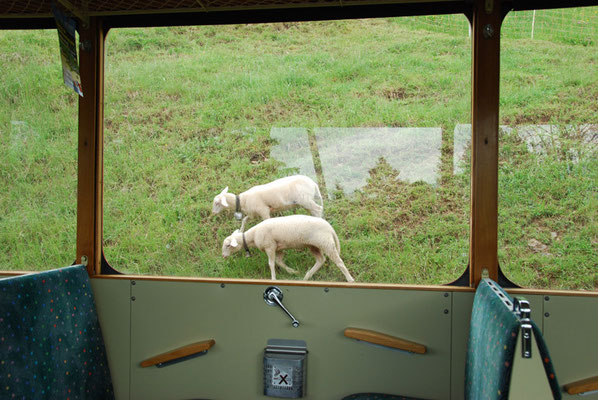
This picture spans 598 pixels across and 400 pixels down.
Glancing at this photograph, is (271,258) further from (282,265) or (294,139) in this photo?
(294,139)

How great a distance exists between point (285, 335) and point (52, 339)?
1.00m

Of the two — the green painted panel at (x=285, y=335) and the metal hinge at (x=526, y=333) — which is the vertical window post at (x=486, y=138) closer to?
the green painted panel at (x=285, y=335)

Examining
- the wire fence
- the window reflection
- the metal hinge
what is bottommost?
the metal hinge

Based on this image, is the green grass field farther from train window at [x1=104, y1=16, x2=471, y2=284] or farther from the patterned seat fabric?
the patterned seat fabric

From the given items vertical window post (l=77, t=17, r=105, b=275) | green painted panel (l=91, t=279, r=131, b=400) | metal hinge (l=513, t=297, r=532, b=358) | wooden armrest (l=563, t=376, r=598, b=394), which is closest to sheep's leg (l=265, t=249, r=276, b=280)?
green painted panel (l=91, t=279, r=131, b=400)

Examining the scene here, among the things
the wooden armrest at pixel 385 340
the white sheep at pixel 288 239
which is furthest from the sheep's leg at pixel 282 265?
the wooden armrest at pixel 385 340

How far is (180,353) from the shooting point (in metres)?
2.08

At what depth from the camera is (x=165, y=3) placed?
2.09m

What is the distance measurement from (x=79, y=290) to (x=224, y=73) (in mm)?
1320

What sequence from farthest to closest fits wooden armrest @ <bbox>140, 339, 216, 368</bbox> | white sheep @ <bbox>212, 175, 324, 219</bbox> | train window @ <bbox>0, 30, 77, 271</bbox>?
train window @ <bbox>0, 30, 77, 271</bbox> < white sheep @ <bbox>212, 175, 324, 219</bbox> < wooden armrest @ <bbox>140, 339, 216, 368</bbox>

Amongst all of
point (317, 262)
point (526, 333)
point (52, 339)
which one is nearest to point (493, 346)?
point (526, 333)

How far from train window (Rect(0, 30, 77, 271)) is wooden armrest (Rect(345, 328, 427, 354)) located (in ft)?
5.02

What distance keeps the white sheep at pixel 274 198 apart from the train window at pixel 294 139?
35mm

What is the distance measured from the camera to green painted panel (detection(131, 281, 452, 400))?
1971 millimetres
